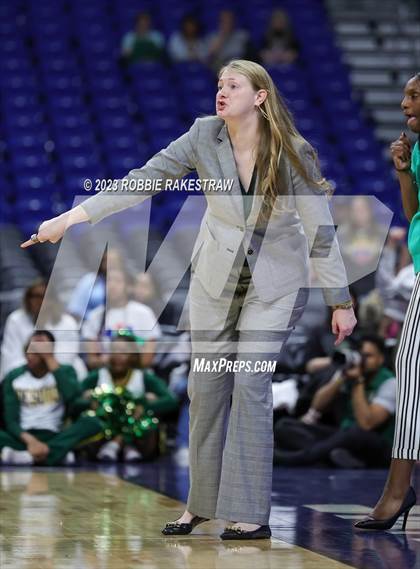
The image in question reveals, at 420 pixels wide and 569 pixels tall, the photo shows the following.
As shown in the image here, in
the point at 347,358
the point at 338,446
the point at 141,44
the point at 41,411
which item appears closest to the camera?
the point at 338,446

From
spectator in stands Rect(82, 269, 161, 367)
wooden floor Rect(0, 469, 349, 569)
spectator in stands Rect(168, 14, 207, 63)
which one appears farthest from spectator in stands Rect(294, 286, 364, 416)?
spectator in stands Rect(168, 14, 207, 63)

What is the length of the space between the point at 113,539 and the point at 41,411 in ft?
11.9

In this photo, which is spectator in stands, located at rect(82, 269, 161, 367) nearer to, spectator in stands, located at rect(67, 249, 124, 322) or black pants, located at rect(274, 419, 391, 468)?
spectator in stands, located at rect(67, 249, 124, 322)

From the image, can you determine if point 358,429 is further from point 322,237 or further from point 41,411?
point 322,237

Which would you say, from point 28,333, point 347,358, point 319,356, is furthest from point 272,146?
point 319,356

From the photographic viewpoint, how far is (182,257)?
8.80m

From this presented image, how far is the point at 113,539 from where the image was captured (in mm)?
4145

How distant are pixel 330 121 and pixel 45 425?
19.5 feet

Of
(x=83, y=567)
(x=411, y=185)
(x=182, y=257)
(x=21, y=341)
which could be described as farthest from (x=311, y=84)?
(x=83, y=567)

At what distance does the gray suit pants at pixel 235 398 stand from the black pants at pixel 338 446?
322 centimetres

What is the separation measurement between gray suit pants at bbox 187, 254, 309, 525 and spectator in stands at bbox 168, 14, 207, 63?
907 cm

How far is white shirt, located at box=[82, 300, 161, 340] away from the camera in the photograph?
8.05 m

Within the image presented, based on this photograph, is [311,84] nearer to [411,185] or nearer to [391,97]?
[391,97]

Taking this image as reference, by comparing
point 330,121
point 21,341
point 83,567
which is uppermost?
point 330,121
